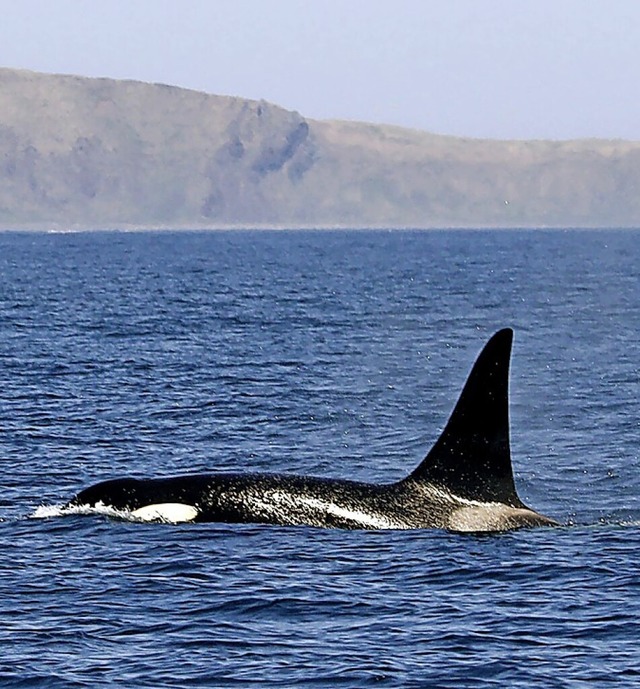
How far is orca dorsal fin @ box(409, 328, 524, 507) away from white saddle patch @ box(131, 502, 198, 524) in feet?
9.42

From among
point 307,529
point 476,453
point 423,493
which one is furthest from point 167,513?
point 476,453

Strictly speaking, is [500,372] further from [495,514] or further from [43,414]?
[43,414]

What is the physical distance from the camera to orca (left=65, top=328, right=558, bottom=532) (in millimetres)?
17578

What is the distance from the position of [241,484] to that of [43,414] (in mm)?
12258

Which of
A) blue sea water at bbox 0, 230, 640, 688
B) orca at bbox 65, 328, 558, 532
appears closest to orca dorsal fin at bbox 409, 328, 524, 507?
orca at bbox 65, 328, 558, 532

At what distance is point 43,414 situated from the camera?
29844 mm

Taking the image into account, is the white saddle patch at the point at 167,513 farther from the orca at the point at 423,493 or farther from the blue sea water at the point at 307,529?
the blue sea water at the point at 307,529

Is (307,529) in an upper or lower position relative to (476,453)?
lower

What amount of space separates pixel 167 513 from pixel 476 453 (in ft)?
12.4

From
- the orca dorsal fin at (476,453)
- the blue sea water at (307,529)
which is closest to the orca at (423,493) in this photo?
the orca dorsal fin at (476,453)

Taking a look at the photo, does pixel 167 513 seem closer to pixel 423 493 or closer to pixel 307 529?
pixel 307 529

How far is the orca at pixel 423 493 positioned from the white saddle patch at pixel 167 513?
0.04 ft

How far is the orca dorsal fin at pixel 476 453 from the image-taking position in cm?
1759

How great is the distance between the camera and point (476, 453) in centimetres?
1772
